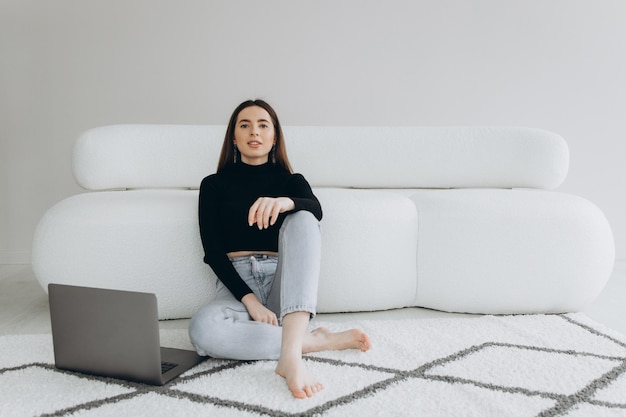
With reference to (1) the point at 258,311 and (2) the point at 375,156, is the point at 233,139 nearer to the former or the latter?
(1) the point at 258,311

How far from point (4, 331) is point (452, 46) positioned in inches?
94.7

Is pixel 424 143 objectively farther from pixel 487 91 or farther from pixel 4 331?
pixel 4 331

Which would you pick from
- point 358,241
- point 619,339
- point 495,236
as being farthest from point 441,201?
point 619,339

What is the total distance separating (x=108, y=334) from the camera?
1105 mm

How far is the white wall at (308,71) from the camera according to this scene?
2.66 meters

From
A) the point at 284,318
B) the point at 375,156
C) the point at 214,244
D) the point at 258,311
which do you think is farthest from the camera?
the point at 375,156

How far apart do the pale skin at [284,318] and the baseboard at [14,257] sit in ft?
5.75

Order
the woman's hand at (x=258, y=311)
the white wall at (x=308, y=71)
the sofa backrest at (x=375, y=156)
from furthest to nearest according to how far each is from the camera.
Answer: the white wall at (x=308, y=71), the sofa backrest at (x=375, y=156), the woman's hand at (x=258, y=311)

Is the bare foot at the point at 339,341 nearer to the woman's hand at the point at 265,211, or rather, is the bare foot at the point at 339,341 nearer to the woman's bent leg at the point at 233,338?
the woman's bent leg at the point at 233,338

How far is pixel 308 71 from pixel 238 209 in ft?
4.94

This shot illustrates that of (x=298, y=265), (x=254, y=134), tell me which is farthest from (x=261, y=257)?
(x=254, y=134)

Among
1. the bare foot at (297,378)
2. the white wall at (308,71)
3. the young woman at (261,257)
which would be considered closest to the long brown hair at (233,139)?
the young woman at (261,257)

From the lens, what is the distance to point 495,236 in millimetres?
1652

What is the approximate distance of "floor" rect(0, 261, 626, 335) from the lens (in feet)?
5.21
